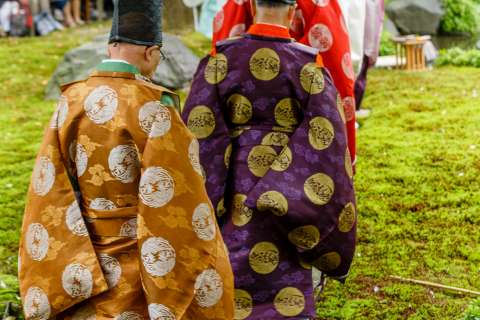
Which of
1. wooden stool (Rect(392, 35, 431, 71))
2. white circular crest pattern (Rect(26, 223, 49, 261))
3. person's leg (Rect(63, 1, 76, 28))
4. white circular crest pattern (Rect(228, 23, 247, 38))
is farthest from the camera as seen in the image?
person's leg (Rect(63, 1, 76, 28))

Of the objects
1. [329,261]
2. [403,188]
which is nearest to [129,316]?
[329,261]

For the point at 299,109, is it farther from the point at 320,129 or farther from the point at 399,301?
the point at 399,301

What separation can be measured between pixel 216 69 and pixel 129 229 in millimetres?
1281

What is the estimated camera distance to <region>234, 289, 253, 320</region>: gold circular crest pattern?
3826 mm

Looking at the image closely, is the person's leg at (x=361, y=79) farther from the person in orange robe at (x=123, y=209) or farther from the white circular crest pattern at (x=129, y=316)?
the white circular crest pattern at (x=129, y=316)

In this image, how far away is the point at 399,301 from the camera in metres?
5.06

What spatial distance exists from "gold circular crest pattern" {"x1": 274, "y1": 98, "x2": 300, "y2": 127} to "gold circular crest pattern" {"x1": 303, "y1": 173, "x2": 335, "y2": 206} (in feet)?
0.92

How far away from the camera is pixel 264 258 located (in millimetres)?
3828

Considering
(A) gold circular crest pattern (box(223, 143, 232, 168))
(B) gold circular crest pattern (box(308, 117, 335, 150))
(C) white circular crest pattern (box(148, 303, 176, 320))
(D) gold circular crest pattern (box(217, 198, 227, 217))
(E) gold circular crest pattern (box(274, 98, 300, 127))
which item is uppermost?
(E) gold circular crest pattern (box(274, 98, 300, 127))

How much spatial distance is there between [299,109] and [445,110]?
6077 millimetres

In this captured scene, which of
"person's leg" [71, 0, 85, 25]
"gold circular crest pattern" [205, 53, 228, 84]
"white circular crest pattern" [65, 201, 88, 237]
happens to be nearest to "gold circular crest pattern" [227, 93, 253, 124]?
"gold circular crest pattern" [205, 53, 228, 84]

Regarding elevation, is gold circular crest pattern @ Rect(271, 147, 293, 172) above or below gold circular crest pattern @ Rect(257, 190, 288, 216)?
above

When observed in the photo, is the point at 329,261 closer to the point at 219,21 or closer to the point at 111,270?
the point at 111,270

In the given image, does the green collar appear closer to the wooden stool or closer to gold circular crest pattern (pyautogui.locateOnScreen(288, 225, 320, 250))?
gold circular crest pattern (pyautogui.locateOnScreen(288, 225, 320, 250))
